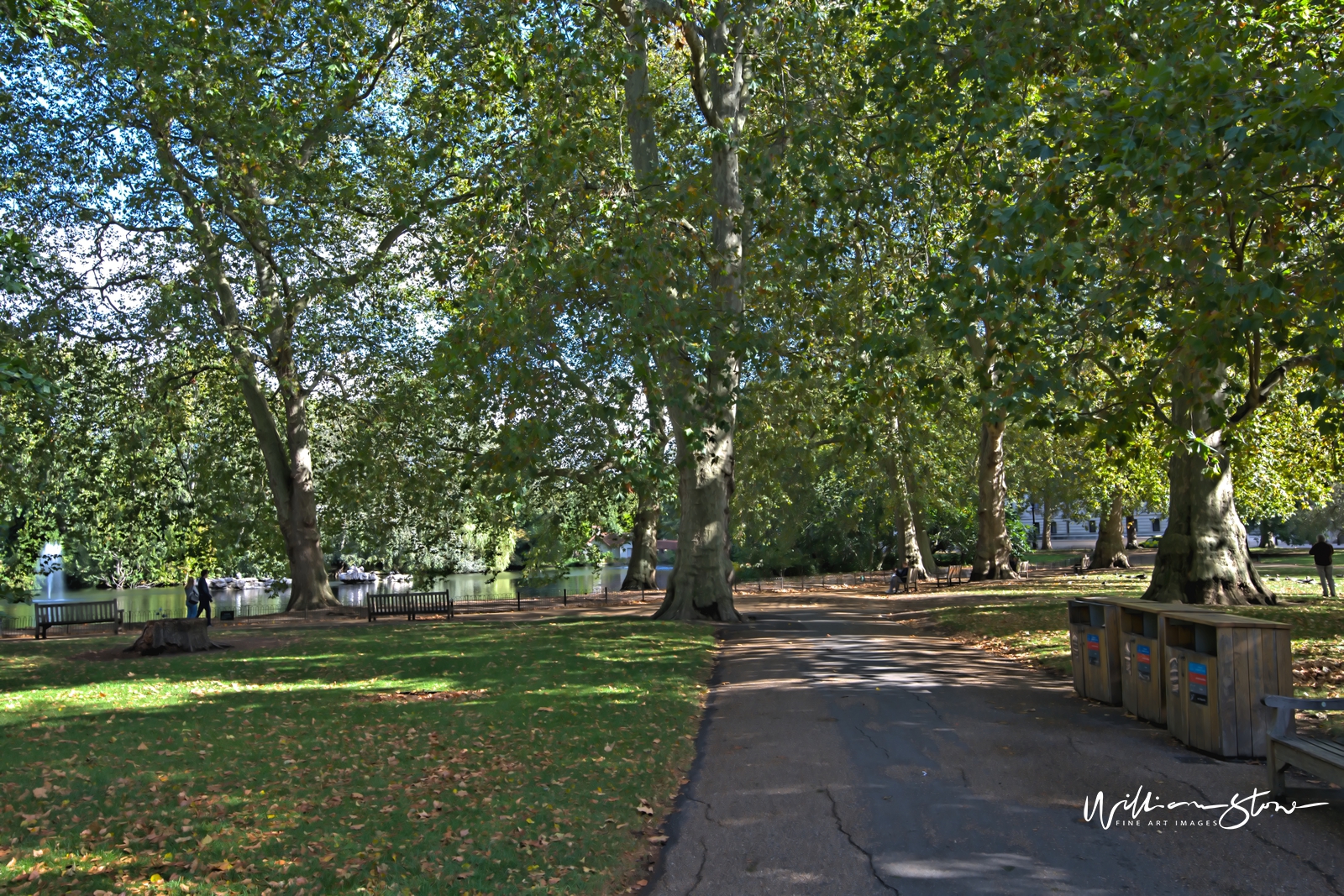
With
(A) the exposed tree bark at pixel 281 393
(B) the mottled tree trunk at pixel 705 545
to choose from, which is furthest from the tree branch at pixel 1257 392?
(A) the exposed tree bark at pixel 281 393

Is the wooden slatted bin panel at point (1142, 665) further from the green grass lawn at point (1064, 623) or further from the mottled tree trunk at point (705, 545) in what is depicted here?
the mottled tree trunk at point (705, 545)

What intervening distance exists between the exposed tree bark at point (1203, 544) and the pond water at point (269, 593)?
18339 mm

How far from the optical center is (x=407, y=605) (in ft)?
84.3

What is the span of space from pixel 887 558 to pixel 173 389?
123ft

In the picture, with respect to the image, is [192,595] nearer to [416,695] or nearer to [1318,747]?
[416,695]

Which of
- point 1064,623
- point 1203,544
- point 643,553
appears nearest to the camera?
point 1064,623

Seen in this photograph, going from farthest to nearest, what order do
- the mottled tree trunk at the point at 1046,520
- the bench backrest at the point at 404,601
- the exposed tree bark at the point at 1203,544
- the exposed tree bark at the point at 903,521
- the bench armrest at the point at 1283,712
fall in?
the mottled tree trunk at the point at 1046,520 → the exposed tree bark at the point at 903,521 → the bench backrest at the point at 404,601 → the exposed tree bark at the point at 1203,544 → the bench armrest at the point at 1283,712

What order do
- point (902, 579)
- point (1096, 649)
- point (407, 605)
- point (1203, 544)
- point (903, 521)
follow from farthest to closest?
point (903, 521) < point (902, 579) < point (407, 605) < point (1203, 544) < point (1096, 649)

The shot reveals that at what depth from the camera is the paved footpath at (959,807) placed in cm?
517

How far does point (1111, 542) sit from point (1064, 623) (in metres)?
26.2

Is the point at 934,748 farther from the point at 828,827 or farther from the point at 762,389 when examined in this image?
the point at 762,389


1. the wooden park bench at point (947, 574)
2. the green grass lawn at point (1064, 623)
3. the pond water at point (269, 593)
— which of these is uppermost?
the green grass lawn at point (1064, 623)

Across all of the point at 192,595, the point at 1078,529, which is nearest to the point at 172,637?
the point at 192,595

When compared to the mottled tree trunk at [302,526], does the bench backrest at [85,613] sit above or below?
below
